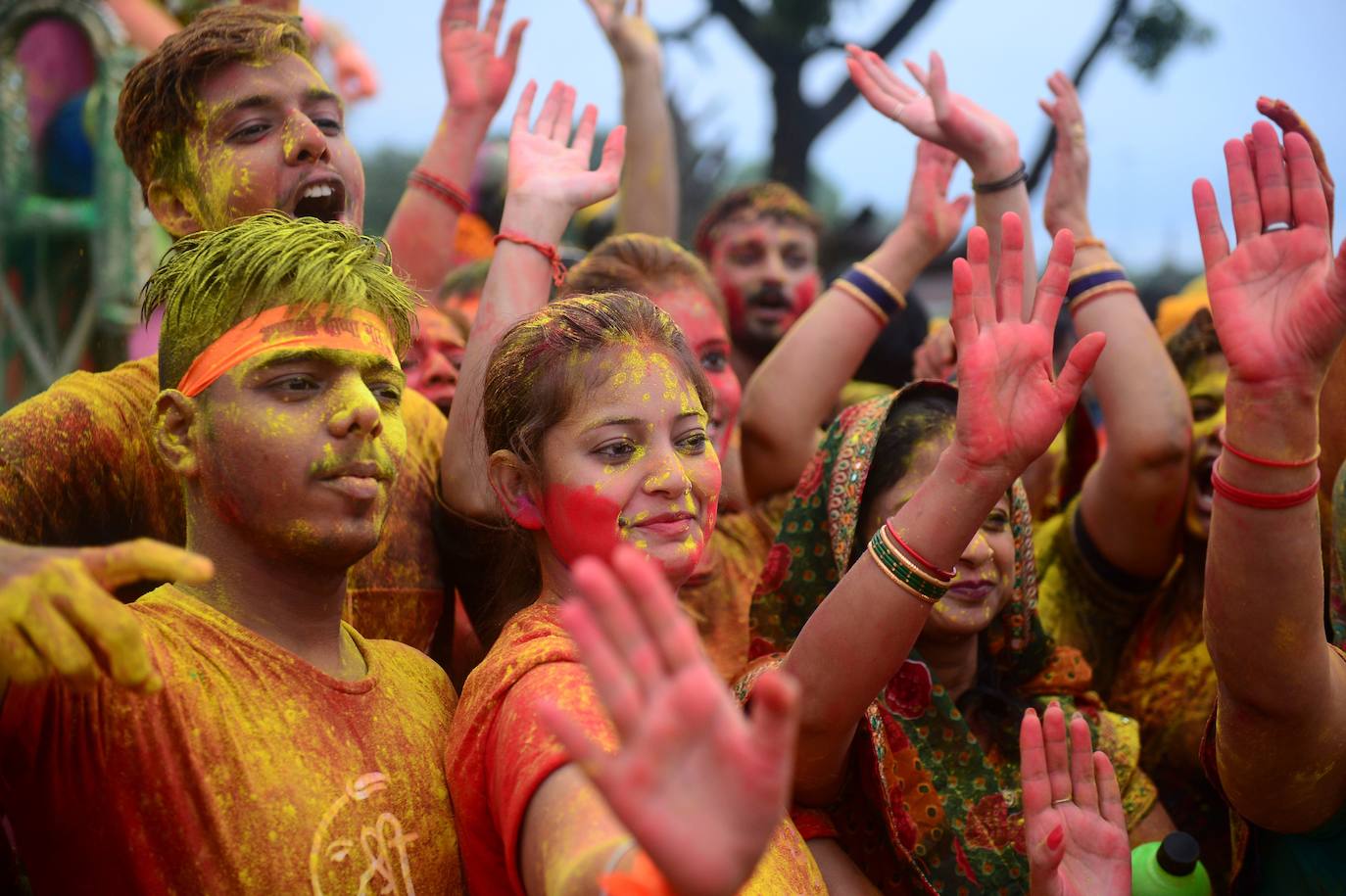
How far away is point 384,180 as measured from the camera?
8.26 m

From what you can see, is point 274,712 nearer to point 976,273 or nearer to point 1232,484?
point 976,273

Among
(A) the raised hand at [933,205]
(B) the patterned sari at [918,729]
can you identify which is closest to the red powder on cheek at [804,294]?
(A) the raised hand at [933,205]

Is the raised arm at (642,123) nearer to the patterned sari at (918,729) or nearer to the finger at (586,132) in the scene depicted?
the finger at (586,132)

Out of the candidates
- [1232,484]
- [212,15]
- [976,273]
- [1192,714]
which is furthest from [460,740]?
[1192,714]

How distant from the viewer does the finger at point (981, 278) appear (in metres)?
2.23

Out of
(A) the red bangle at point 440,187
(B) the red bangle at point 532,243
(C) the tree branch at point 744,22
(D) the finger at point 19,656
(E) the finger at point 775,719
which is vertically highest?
(C) the tree branch at point 744,22

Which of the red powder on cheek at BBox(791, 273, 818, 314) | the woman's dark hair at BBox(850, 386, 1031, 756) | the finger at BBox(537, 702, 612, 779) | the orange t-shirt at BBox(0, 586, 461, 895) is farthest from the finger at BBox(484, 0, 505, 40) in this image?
the finger at BBox(537, 702, 612, 779)

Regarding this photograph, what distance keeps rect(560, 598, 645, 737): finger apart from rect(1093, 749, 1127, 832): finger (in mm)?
1294

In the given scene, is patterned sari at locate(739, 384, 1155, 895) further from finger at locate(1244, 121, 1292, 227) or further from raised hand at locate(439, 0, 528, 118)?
raised hand at locate(439, 0, 528, 118)

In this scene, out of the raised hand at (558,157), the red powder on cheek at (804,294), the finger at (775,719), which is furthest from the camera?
the red powder on cheek at (804,294)

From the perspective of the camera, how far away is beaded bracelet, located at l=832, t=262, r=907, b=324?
326 cm

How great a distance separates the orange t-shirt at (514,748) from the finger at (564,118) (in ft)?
4.55

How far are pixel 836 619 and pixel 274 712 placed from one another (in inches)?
34.8

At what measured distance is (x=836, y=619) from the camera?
2.15m
